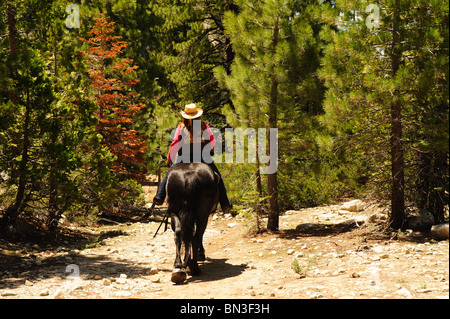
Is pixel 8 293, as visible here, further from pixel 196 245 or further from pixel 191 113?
pixel 191 113

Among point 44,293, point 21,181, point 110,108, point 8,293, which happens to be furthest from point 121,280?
point 110,108

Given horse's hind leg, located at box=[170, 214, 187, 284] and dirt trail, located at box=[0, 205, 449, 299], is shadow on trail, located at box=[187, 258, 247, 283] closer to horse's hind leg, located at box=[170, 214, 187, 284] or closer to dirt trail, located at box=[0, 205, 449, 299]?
dirt trail, located at box=[0, 205, 449, 299]

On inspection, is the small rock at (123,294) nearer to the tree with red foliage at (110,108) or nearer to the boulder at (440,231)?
the boulder at (440,231)

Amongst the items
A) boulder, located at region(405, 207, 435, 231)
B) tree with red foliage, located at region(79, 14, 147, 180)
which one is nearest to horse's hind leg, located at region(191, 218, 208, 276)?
boulder, located at region(405, 207, 435, 231)

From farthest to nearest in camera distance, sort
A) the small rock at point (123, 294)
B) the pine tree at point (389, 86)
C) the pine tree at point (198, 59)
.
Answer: the pine tree at point (198, 59), the pine tree at point (389, 86), the small rock at point (123, 294)

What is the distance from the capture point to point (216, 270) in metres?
7.48

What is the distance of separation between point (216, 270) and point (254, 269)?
2.16ft

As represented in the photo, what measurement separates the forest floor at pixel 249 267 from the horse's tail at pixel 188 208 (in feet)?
2.46

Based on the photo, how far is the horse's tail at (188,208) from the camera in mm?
6914

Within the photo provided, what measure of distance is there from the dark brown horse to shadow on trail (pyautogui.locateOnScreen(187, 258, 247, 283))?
8.4 inches

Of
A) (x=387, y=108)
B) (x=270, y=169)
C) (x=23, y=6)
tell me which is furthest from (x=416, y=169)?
(x=23, y=6)

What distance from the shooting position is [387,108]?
26.8 ft

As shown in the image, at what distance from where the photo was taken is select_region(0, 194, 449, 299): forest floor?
5.41 meters

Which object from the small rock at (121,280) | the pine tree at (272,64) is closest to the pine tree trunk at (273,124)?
the pine tree at (272,64)
